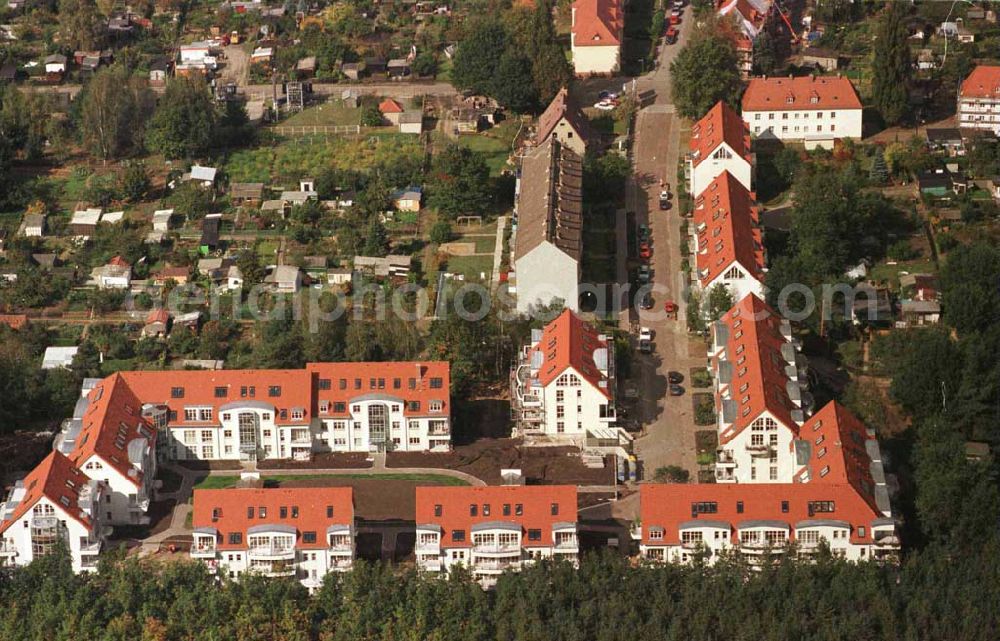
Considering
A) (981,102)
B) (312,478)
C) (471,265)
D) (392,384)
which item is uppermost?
(981,102)

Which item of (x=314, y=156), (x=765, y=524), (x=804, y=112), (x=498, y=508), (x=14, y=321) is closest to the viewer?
(x=765, y=524)

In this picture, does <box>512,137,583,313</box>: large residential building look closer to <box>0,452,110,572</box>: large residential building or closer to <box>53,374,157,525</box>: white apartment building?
<box>53,374,157,525</box>: white apartment building

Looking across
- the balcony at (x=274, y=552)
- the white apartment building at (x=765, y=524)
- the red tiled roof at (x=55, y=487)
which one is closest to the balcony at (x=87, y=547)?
the red tiled roof at (x=55, y=487)

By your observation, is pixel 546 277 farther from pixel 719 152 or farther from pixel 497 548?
pixel 497 548

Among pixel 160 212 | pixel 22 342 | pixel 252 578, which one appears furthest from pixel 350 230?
pixel 252 578

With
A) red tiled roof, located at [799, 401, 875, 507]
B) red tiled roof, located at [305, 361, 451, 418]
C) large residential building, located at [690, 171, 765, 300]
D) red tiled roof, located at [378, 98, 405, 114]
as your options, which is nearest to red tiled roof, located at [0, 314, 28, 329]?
red tiled roof, located at [305, 361, 451, 418]

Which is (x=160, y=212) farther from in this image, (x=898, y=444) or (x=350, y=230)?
(x=898, y=444)

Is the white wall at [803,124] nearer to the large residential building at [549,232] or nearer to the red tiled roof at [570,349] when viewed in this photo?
the large residential building at [549,232]

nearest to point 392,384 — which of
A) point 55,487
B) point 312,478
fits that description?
point 312,478
